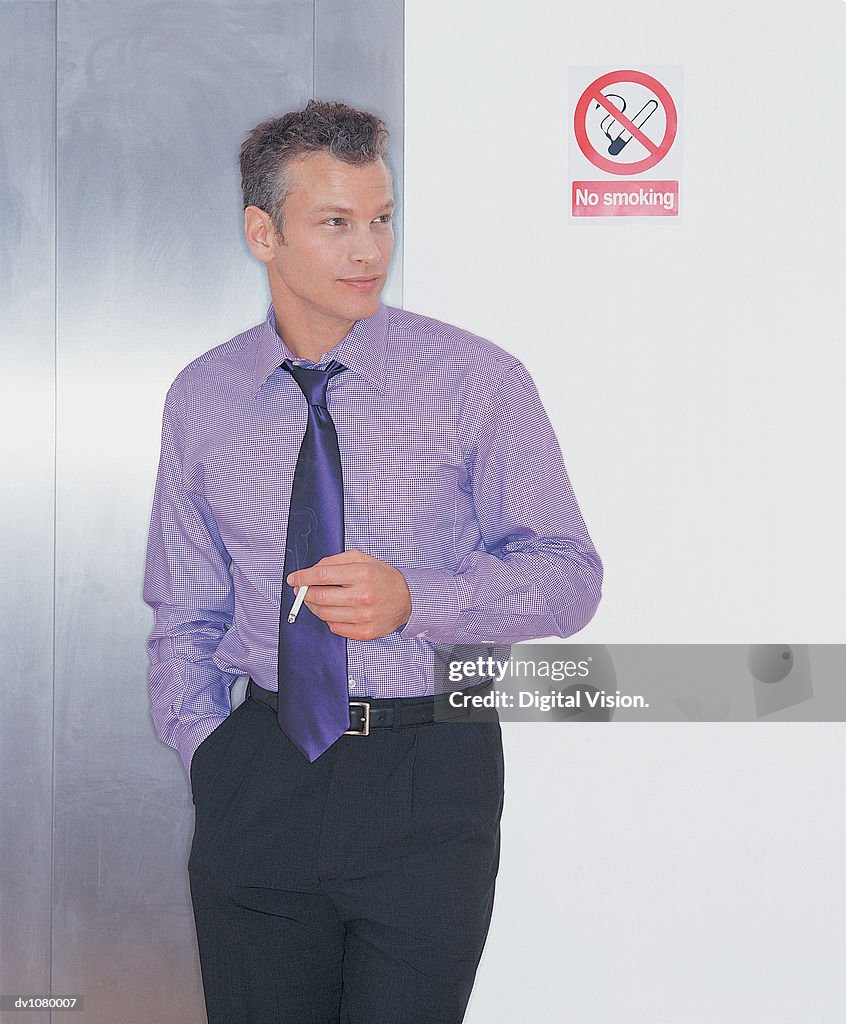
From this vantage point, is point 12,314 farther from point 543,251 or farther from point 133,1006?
point 133,1006

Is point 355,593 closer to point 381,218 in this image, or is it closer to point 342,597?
point 342,597

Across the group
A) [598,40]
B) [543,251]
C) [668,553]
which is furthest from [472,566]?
[598,40]

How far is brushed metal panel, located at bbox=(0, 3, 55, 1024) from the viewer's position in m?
2.18

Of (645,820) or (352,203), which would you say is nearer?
(352,203)

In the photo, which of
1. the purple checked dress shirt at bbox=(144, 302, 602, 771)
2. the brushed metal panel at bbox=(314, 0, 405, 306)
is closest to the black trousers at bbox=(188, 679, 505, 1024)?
the purple checked dress shirt at bbox=(144, 302, 602, 771)

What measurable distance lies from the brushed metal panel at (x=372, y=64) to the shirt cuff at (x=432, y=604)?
700mm

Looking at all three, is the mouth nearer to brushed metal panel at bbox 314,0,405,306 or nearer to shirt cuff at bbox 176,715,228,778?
brushed metal panel at bbox 314,0,405,306

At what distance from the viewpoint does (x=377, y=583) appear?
5.12 feet

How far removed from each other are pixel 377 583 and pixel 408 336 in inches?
16.9

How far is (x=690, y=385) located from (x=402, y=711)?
867mm

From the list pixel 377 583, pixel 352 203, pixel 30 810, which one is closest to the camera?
pixel 377 583

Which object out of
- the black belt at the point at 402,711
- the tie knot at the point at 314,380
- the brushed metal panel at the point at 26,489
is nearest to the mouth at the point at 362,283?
the tie knot at the point at 314,380

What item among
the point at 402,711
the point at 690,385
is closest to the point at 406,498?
the point at 402,711

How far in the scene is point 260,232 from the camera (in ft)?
5.76
